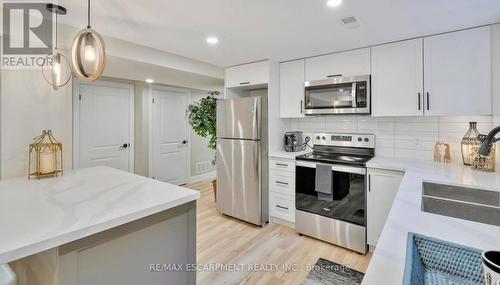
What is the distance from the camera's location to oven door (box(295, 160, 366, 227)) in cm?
247

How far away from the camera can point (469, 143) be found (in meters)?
2.18

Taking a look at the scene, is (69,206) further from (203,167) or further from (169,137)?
(203,167)

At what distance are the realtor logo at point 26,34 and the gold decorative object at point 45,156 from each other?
23.2 inches

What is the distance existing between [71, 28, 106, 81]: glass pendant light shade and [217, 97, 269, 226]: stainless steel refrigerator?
70.2 inches

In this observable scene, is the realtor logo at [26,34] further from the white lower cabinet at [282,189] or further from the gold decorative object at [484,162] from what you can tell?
the gold decorative object at [484,162]

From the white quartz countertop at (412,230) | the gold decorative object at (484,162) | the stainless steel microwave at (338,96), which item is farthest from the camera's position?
the stainless steel microwave at (338,96)

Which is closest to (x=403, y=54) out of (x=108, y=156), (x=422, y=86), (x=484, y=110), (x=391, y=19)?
(x=422, y=86)

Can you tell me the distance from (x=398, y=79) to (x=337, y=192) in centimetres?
132

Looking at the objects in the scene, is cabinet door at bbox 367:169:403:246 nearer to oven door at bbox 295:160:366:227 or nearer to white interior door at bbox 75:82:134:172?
oven door at bbox 295:160:366:227

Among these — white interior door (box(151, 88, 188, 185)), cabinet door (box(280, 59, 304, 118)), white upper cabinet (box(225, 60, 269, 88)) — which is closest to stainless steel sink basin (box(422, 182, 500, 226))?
cabinet door (box(280, 59, 304, 118))

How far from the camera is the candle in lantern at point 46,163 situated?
181cm

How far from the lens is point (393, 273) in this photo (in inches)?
24.9

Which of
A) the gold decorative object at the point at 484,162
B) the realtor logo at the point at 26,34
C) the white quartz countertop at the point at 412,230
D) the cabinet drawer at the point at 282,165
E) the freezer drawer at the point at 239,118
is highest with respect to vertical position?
the realtor logo at the point at 26,34

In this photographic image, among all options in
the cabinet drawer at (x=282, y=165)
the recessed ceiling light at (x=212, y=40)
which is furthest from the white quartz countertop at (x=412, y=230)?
the recessed ceiling light at (x=212, y=40)
